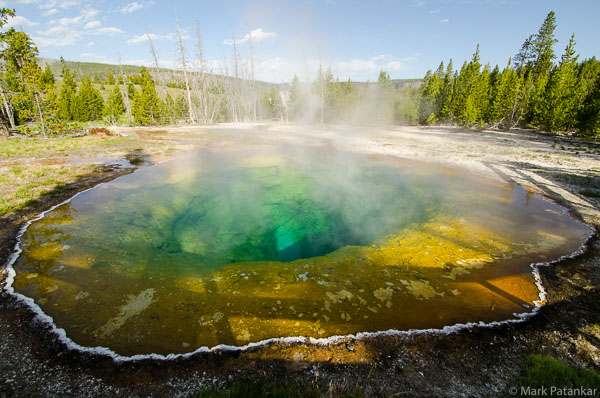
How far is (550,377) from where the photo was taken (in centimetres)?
273

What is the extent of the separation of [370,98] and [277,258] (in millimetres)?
60477

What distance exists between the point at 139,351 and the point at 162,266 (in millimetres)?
2315

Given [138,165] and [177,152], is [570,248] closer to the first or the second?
[138,165]

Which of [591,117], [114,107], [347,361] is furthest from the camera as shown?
[114,107]

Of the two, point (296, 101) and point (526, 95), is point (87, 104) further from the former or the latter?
point (526, 95)

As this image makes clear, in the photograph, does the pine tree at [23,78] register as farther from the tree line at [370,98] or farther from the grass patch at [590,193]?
the grass patch at [590,193]

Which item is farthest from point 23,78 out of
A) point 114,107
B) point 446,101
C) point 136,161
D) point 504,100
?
point 446,101

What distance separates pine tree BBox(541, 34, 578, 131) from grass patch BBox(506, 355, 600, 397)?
31.8m

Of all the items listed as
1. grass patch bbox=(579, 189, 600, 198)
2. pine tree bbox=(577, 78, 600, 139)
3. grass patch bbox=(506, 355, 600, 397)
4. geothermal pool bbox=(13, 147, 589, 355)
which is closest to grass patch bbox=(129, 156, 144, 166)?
geothermal pool bbox=(13, 147, 589, 355)

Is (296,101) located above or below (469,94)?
above

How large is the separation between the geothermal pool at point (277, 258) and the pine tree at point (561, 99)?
74.1 ft

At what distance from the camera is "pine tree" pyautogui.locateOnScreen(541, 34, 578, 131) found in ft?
78.4

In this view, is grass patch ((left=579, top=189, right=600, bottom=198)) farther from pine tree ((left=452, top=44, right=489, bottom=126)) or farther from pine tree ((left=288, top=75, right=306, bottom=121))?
pine tree ((left=288, top=75, right=306, bottom=121))

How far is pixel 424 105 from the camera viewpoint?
154ft
